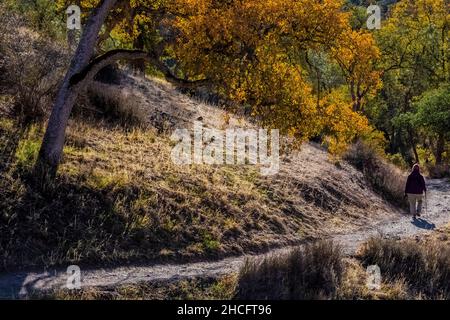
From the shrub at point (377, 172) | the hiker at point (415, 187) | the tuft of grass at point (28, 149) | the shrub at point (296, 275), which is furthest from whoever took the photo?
the shrub at point (377, 172)

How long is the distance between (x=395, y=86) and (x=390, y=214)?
74.0 feet

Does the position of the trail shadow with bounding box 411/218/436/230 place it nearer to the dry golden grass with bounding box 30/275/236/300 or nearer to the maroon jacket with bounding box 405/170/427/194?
the maroon jacket with bounding box 405/170/427/194

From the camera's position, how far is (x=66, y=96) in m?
10.8

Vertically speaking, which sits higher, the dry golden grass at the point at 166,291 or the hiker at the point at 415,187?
the hiker at the point at 415,187

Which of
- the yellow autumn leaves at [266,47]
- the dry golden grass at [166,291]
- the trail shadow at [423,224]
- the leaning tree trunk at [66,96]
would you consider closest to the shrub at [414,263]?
the yellow autumn leaves at [266,47]

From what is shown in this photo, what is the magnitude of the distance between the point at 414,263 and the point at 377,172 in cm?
1053

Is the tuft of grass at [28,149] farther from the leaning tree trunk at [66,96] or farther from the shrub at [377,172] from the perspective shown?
the shrub at [377,172]

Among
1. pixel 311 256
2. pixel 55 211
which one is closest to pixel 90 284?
pixel 55 211

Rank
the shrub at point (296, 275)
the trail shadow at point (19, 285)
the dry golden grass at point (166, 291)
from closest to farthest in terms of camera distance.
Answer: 1. the trail shadow at point (19, 285)
2. the dry golden grass at point (166, 291)
3. the shrub at point (296, 275)

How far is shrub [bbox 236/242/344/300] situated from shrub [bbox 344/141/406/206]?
1018 centimetres

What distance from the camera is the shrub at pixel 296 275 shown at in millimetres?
8805

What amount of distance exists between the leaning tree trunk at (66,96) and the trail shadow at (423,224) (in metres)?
10.7

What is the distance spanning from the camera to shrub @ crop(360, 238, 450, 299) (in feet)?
33.5

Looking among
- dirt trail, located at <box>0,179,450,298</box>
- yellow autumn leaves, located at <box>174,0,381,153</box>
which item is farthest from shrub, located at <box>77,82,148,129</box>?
dirt trail, located at <box>0,179,450,298</box>
